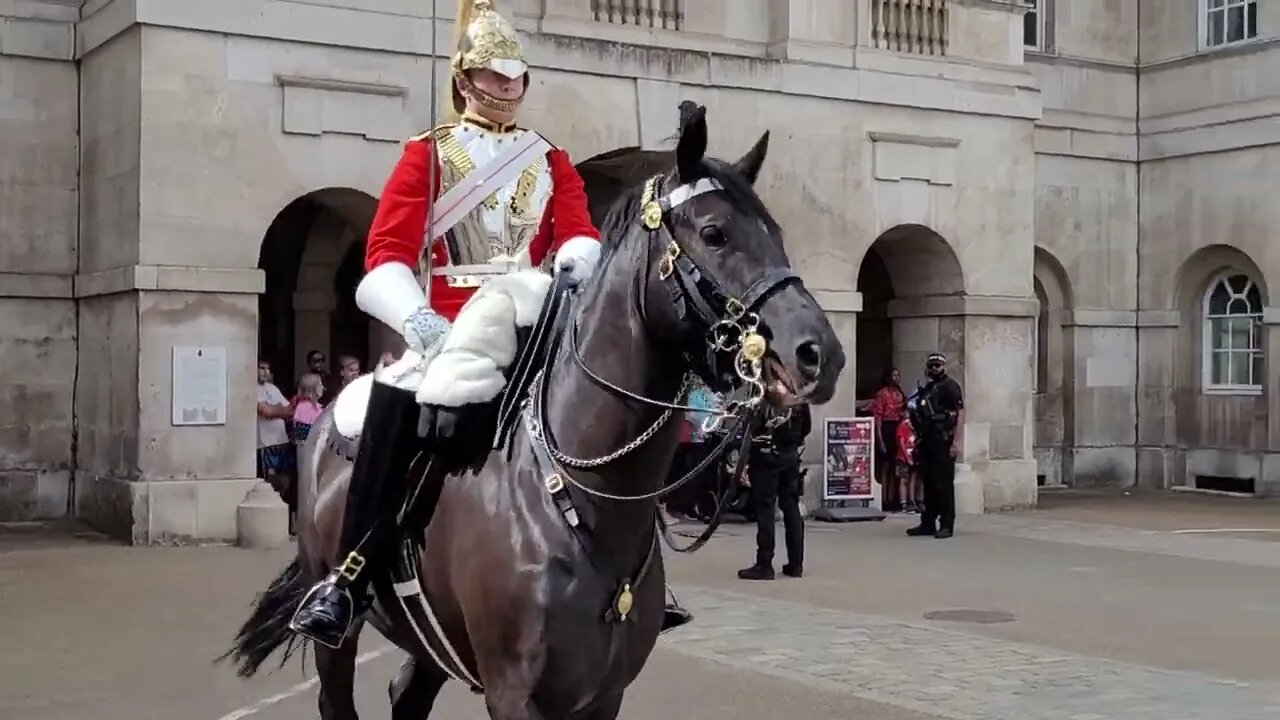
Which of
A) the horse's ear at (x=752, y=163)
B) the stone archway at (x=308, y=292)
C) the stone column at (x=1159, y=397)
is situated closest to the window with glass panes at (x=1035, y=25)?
the stone column at (x=1159, y=397)

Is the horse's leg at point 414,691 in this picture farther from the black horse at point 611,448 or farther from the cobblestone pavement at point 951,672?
the cobblestone pavement at point 951,672

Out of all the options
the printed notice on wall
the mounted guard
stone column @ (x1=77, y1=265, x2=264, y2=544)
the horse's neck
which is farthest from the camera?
the printed notice on wall

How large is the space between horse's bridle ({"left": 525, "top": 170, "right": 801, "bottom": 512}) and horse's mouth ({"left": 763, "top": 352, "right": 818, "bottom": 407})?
0.06 ft

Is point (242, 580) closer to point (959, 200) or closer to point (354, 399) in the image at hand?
point (354, 399)

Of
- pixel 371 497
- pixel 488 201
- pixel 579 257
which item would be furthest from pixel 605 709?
pixel 488 201

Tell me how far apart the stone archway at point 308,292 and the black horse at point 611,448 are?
570 inches

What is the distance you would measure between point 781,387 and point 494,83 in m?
1.67

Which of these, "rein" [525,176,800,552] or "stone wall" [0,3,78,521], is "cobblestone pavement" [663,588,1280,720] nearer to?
"rein" [525,176,800,552]

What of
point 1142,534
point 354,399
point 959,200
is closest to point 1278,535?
point 1142,534

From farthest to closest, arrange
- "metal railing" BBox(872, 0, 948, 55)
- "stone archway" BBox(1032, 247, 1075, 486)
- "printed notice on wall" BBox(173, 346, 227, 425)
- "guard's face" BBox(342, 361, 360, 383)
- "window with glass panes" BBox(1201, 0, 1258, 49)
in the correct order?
"stone archway" BBox(1032, 247, 1075, 486) → "window with glass panes" BBox(1201, 0, 1258, 49) → "metal railing" BBox(872, 0, 948, 55) → "guard's face" BBox(342, 361, 360, 383) → "printed notice on wall" BBox(173, 346, 227, 425)

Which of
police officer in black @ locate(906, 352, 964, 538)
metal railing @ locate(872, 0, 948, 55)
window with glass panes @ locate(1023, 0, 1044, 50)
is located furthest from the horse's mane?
window with glass panes @ locate(1023, 0, 1044, 50)

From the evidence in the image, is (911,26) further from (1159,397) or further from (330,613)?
(330,613)

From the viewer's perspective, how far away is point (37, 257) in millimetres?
15898

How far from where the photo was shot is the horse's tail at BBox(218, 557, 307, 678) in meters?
5.45
